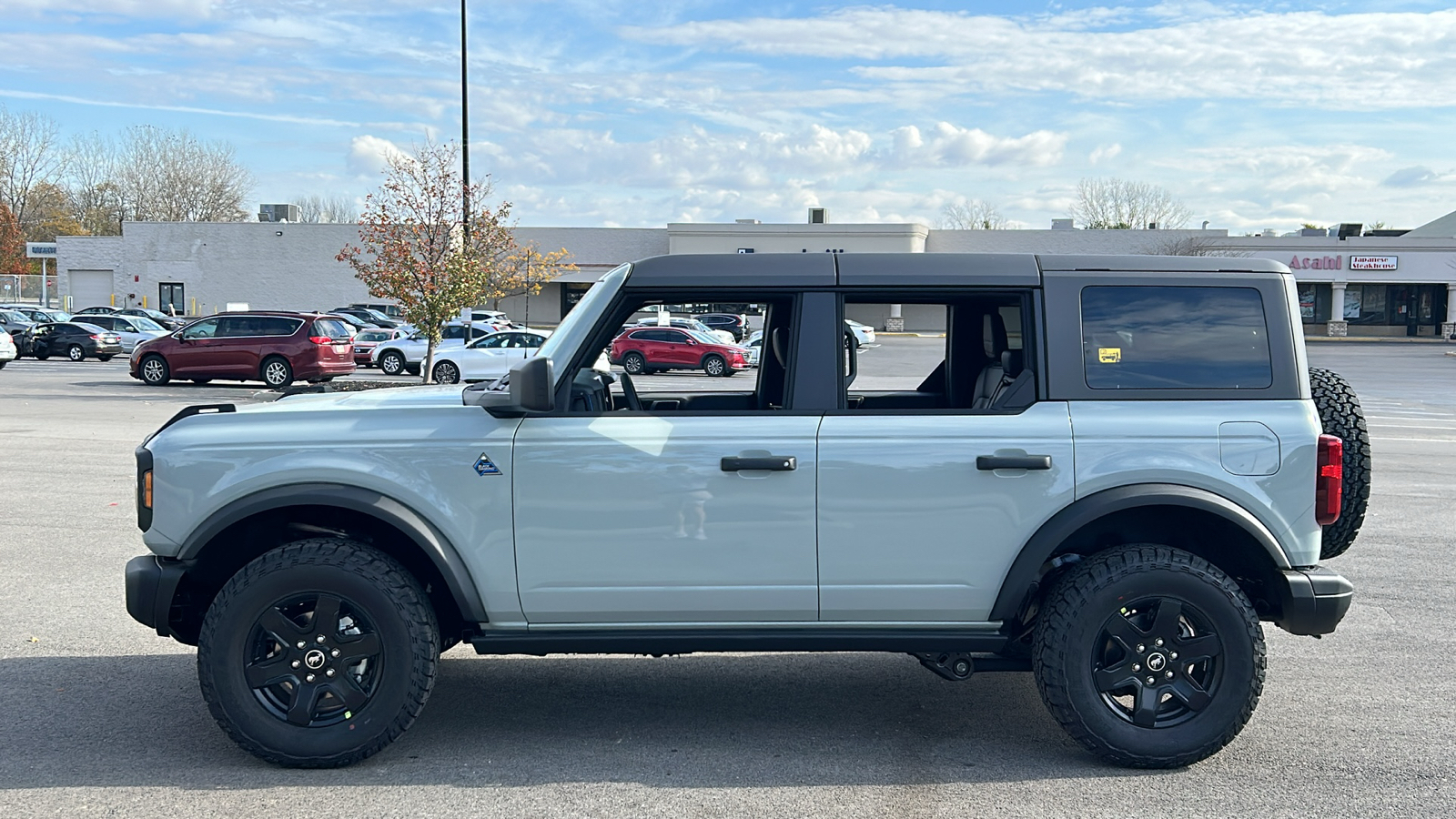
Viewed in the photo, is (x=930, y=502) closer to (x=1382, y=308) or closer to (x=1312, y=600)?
(x=1312, y=600)

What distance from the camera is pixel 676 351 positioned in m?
30.6

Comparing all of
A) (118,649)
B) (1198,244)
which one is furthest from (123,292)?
(118,649)

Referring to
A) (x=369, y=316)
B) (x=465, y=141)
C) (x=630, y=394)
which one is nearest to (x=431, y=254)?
(x=465, y=141)

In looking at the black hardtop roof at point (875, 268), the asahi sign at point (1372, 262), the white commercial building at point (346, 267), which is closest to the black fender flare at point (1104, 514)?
the black hardtop roof at point (875, 268)

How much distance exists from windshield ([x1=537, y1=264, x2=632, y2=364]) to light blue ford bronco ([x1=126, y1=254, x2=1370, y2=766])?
0.02 metres

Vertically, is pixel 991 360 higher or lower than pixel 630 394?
higher

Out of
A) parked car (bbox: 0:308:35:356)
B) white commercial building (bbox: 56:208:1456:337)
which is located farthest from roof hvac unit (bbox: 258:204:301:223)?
parked car (bbox: 0:308:35:356)

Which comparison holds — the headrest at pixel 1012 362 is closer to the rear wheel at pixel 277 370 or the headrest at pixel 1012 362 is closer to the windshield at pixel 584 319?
the windshield at pixel 584 319

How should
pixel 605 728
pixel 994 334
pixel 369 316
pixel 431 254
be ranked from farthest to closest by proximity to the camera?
pixel 369 316
pixel 431 254
pixel 994 334
pixel 605 728

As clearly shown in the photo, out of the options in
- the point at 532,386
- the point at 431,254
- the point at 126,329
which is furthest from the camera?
the point at 126,329

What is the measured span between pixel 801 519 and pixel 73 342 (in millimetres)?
38051

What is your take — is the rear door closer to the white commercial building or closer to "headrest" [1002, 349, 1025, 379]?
"headrest" [1002, 349, 1025, 379]

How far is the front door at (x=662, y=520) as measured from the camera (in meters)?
4.23

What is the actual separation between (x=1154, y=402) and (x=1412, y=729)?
6.04ft
